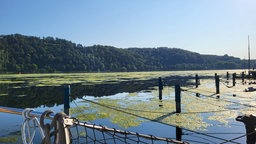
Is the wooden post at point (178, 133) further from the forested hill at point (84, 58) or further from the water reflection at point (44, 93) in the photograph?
the forested hill at point (84, 58)

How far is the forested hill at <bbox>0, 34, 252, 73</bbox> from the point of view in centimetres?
12194

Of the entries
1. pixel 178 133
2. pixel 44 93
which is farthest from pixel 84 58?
pixel 178 133

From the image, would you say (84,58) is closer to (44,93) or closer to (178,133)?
(44,93)

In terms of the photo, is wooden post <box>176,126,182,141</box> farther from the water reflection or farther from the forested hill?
the forested hill

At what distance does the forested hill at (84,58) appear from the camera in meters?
122

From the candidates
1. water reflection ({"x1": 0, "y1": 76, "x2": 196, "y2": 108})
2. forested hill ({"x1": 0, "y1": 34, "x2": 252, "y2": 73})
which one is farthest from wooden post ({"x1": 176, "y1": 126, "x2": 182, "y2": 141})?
forested hill ({"x1": 0, "y1": 34, "x2": 252, "y2": 73})

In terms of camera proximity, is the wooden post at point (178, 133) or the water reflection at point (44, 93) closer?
the wooden post at point (178, 133)

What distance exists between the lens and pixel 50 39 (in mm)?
161250

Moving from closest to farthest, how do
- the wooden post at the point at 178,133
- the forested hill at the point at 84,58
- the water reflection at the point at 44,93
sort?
the wooden post at the point at 178,133 → the water reflection at the point at 44,93 → the forested hill at the point at 84,58

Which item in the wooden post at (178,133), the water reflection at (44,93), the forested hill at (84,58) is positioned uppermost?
the forested hill at (84,58)

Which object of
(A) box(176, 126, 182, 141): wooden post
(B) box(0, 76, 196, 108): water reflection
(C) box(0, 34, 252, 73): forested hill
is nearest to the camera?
(A) box(176, 126, 182, 141): wooden post

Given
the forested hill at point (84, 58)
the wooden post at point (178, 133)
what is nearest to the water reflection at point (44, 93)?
the wooden post at point (178, 133)

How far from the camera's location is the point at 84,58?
5920 inches

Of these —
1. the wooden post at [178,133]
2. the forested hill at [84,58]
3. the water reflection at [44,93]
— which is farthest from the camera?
the forested hill at [84,58]
